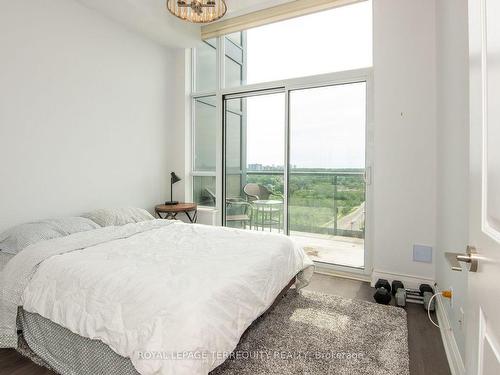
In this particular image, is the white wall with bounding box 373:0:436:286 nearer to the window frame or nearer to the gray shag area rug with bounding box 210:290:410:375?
the window frame

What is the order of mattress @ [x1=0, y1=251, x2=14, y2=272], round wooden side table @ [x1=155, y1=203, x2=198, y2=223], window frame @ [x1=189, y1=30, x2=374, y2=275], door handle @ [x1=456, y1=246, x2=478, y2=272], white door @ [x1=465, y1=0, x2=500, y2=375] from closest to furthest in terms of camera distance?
white door @ [x1=465, y1=0, x2=500, y2=375]
door handle @ [x1=456, y1=246, x2=478, y2=272]
mattress @ [x1=0, y1=251, x2=14, y2=272]
window frame @ [x1=189, y1=30, x2=374, y2=275]
round wooden side table @ [x1=155, y1=203, x2=198, y2=223]

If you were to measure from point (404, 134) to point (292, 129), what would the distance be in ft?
4.21

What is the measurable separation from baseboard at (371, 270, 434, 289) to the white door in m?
2.18

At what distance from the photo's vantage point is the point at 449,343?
5.92 ft

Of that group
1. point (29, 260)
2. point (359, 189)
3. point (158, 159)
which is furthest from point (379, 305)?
point (158, 159)

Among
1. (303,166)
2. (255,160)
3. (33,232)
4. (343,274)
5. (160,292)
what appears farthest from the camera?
(255,160)

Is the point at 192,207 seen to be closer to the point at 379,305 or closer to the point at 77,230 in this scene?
the point at 77,230

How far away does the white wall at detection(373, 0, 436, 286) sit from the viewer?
2.66m

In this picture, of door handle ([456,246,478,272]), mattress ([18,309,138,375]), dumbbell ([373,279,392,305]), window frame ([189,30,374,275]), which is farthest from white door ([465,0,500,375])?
window frame ([189,30,374,275])

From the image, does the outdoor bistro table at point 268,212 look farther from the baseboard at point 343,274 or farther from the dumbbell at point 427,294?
the dumbbell at point 427,294

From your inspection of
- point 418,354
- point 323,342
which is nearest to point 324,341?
point 323,342

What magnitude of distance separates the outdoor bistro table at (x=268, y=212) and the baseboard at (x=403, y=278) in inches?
52.0

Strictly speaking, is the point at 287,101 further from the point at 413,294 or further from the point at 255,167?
the point at 413,294

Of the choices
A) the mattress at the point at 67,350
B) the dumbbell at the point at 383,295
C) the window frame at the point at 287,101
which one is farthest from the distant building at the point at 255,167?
the mattress at the point at 67,350
